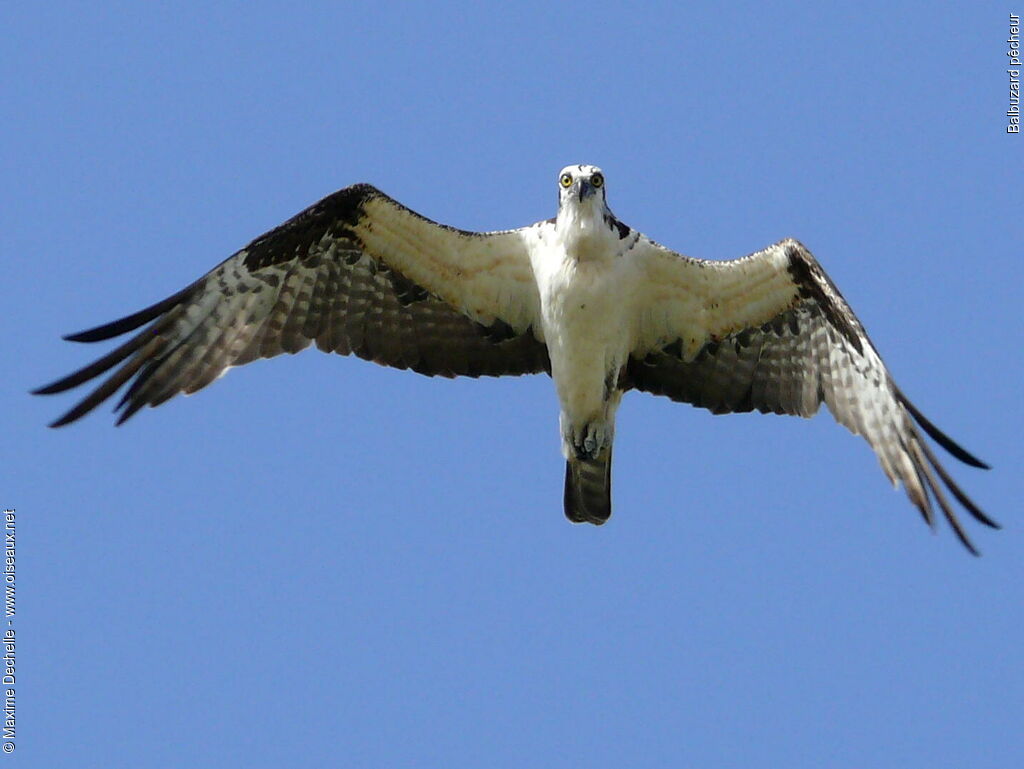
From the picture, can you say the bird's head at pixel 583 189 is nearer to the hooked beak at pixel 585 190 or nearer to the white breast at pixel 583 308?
the hooked beak at pixel 585 190

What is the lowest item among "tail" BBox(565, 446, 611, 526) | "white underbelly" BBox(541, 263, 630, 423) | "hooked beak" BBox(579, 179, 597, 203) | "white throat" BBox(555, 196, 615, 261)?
"tail" BBox(565, 446, 611, 526)

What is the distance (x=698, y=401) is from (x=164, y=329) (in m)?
4.23

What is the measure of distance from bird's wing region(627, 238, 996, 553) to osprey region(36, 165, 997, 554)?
0.01 m

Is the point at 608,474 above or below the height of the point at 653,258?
below

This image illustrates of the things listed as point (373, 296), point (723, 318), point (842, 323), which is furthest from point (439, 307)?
point (842, 323)

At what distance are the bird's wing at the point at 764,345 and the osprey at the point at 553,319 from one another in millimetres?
13

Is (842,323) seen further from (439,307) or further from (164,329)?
(164,329)

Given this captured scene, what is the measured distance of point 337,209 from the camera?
44.3 feet

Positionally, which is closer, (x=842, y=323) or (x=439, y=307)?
(x=842, y=323)

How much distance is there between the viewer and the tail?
45.4ft

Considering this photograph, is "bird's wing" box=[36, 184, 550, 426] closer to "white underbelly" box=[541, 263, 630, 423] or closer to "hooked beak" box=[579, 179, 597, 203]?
"white underbelly" box=[541, 263, 630, 423]

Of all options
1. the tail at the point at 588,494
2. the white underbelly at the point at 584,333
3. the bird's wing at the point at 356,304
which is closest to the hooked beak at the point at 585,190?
the white underbelly at the point at 584,333

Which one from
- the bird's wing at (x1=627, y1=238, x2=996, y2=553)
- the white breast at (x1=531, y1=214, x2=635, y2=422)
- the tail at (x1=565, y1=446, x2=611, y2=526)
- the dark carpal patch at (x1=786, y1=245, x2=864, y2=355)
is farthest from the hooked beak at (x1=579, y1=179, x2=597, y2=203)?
the tail at (x1=565, y1=446, x2=611, y2=526)

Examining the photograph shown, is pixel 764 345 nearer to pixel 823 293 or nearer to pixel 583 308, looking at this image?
pixel 823 293
